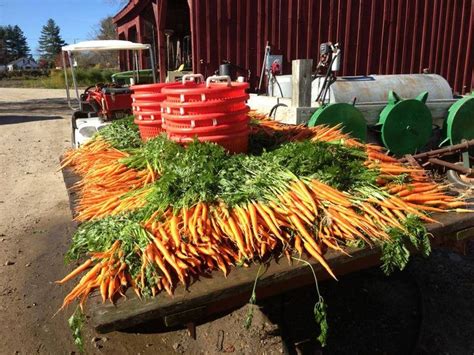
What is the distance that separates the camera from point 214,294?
1.77 meters

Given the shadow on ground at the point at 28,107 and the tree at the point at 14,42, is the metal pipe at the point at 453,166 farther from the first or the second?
the tree at the point at 14,42

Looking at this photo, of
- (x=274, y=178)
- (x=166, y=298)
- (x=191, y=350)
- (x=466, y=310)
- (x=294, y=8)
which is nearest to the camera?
(x=166, y=298)

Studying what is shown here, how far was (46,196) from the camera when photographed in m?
6.17

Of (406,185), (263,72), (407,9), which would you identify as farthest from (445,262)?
(407,9)

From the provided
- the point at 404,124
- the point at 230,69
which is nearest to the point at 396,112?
the point at 404,124

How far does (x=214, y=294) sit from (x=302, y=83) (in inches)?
143

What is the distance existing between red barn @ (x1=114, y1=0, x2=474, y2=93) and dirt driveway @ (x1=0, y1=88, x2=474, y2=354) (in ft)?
14.9

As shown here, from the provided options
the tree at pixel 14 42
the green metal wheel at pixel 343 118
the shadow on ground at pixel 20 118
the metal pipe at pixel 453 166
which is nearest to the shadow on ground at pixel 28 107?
the shadow on ground at pixel 20 118

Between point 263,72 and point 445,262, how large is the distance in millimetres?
4902

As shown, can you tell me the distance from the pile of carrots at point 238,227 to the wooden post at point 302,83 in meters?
2.46

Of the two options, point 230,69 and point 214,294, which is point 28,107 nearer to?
point 230,69

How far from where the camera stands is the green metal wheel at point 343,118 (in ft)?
15.1

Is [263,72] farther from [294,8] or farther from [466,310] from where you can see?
[466,310]

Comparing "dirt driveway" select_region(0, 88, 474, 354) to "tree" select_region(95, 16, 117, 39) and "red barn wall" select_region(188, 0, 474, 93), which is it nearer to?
"red barn wall" select_region(188, 0, 474, 93)
